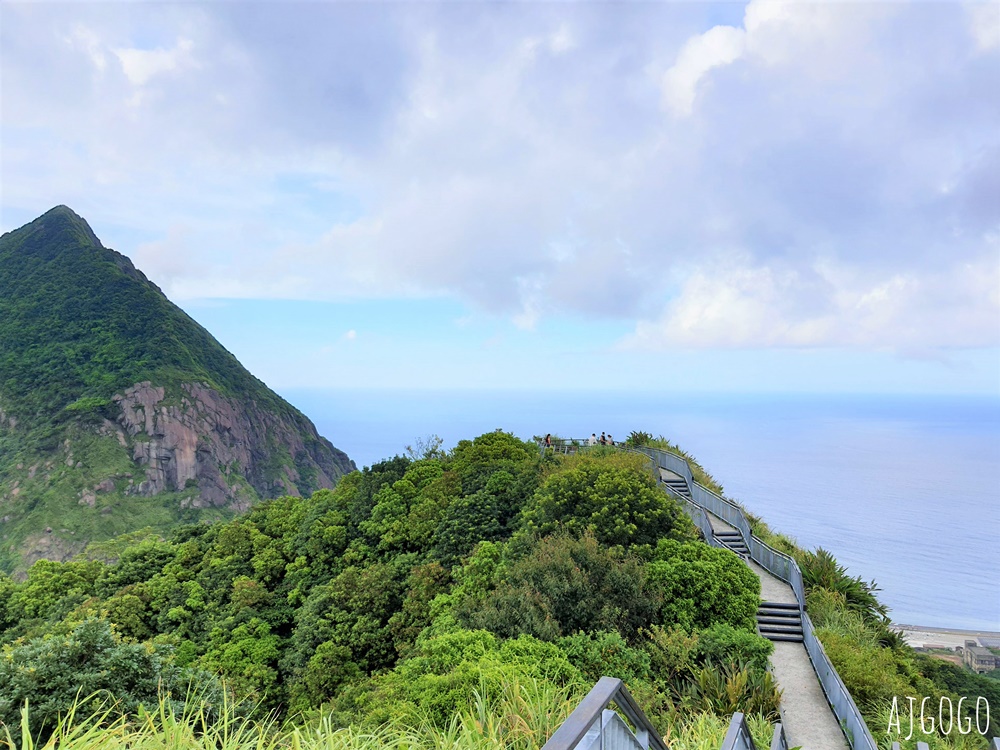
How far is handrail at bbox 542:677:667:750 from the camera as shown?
2094 millimetres

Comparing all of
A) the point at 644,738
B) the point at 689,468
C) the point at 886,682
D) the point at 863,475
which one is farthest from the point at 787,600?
the point at 863,475

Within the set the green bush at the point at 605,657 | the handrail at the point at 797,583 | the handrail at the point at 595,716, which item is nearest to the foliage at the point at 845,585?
the handrail at the point at 797,583

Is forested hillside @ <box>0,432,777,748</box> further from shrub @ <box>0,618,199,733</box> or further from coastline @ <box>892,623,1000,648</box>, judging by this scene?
coastline @ <box>892,623,1000,648</box>

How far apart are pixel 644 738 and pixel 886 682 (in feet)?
36.1

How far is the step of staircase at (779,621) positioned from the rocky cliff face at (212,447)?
81786mm

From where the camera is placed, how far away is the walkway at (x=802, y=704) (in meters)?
9.32

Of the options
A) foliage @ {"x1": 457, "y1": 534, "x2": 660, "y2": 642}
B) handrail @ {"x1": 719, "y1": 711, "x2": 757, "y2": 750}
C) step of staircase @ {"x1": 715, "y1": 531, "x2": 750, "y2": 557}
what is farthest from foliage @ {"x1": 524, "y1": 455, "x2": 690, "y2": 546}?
handrail @ {"x1": 719, "y1": 711, "x2": 757, "y2": 750}

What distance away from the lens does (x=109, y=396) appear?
286ft

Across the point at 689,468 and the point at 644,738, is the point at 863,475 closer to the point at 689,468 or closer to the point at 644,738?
the point at 689,468

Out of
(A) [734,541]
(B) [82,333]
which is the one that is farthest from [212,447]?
(A) [734,541]

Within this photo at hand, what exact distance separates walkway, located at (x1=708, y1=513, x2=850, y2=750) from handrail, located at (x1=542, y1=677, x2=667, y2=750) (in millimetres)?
8393

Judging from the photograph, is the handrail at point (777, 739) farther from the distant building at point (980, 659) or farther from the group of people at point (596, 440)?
the distant building at point (980, 659)

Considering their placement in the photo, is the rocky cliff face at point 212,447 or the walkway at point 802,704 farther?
the rocky cliff face at point 212,447

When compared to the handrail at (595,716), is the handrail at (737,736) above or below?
below
